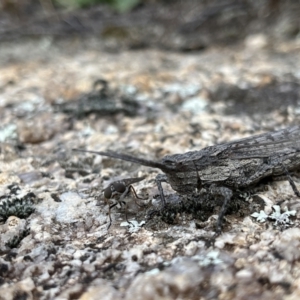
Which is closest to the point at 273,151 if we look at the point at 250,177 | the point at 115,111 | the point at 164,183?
the point at 250,177

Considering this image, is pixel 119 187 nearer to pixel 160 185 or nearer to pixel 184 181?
pixel 160 185

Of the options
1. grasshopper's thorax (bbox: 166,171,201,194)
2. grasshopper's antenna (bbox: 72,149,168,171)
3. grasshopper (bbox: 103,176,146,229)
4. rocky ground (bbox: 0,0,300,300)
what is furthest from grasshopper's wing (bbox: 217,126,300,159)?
grasshopper (bbox: 103,176,146,229)

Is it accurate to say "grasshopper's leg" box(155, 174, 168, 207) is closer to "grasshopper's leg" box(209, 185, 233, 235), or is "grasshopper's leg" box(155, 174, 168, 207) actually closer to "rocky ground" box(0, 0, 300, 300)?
"rocky ground" box(0, 0, 300, 300)

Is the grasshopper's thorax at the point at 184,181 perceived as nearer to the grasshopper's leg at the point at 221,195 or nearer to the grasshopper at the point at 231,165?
the grasshopper at the point at 231,165

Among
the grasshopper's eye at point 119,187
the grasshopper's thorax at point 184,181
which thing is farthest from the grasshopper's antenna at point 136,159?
the grasshopper's eye at point 119,187

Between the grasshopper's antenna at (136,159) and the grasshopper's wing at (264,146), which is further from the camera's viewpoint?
the grasshopper's wing at (264,146)

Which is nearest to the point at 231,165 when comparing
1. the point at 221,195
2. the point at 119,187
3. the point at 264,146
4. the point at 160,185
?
the point at 221,195

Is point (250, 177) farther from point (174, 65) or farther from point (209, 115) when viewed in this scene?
point (174, 65)
